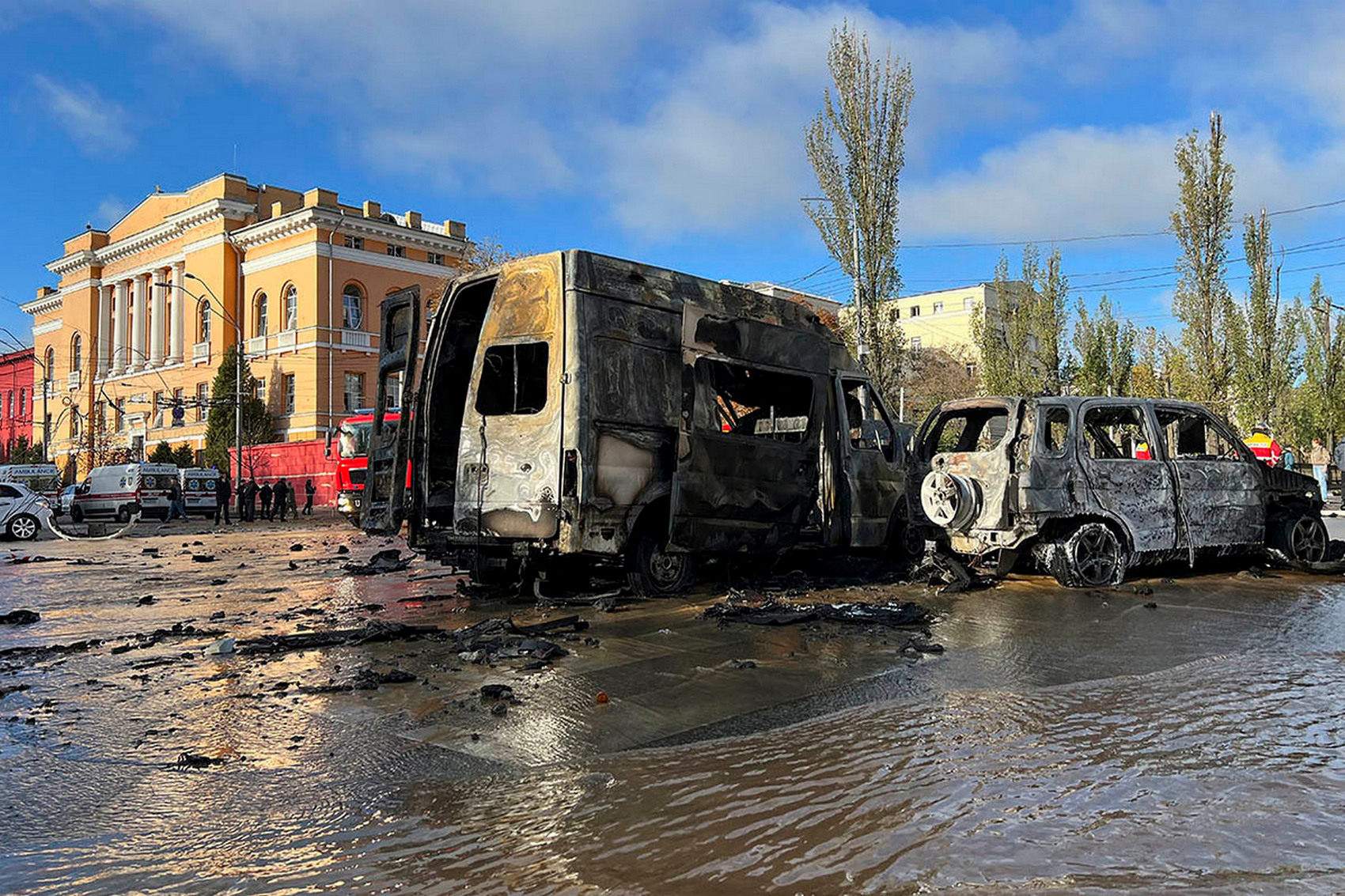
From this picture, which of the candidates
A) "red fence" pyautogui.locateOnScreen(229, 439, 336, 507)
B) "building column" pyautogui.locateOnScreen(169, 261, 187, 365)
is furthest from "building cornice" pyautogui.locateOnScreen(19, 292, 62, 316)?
"red fence" pyautogui.locateOnScreen(229, 439, 336, 507)

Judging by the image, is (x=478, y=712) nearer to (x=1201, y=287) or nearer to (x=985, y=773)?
(x=985, y=773)

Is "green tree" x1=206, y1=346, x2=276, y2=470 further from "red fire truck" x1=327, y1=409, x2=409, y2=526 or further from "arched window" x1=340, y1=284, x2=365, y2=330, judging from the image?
"red fire truck" x1=327, y1=409, x2=409, y2=526

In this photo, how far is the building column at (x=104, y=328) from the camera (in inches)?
2611

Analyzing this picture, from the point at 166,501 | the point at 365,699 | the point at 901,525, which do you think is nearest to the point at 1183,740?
the point at 365,699

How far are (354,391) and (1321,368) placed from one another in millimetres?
48361

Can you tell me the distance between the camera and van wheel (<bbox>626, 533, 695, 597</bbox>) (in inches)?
342

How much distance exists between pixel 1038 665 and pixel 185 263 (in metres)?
61.7

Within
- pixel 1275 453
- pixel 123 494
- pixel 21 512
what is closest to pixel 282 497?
pixel 123 494

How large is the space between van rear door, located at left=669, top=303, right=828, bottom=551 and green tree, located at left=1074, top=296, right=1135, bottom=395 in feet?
86.1

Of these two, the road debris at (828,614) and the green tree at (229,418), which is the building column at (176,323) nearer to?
the green tree at (229,418)

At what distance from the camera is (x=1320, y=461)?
56375mm

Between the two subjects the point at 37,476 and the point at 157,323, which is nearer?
the point at 37,476

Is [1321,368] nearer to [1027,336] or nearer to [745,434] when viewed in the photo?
[1027,336]

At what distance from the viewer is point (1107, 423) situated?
9.52 m
